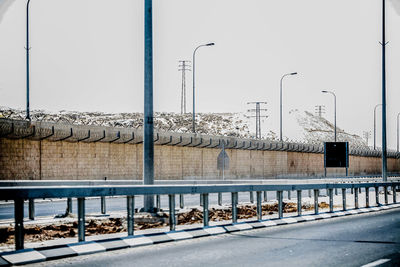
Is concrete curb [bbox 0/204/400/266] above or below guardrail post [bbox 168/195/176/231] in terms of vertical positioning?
below

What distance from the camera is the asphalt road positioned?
29.8ft

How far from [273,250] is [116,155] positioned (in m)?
40.4

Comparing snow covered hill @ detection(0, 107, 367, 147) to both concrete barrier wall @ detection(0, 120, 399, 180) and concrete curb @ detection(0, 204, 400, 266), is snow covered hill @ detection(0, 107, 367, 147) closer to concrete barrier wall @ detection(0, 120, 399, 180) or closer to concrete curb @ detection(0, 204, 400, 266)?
concrete barrier wall @ detection(0, 120, 399, 180)

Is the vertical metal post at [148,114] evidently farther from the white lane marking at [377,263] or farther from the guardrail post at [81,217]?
the white lane marking at [377,263]

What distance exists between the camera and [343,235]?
42.6ft

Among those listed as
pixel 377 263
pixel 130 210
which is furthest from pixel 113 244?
pixel 377 263

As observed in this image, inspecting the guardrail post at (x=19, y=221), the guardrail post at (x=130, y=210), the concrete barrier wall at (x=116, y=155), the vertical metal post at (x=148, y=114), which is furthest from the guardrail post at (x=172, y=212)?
the concrete barrier wall at (x=116, y=155)

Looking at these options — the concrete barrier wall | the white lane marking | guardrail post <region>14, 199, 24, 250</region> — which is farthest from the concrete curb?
the concrete barrier wall

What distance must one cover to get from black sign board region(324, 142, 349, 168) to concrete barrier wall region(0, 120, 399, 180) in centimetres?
1934

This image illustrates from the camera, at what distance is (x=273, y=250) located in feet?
34.4

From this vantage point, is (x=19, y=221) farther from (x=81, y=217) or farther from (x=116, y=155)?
(x=116, y=155)

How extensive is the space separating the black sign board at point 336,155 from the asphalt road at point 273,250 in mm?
17154

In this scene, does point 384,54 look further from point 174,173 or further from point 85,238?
point 174,173

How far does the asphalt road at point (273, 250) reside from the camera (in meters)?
9.09
